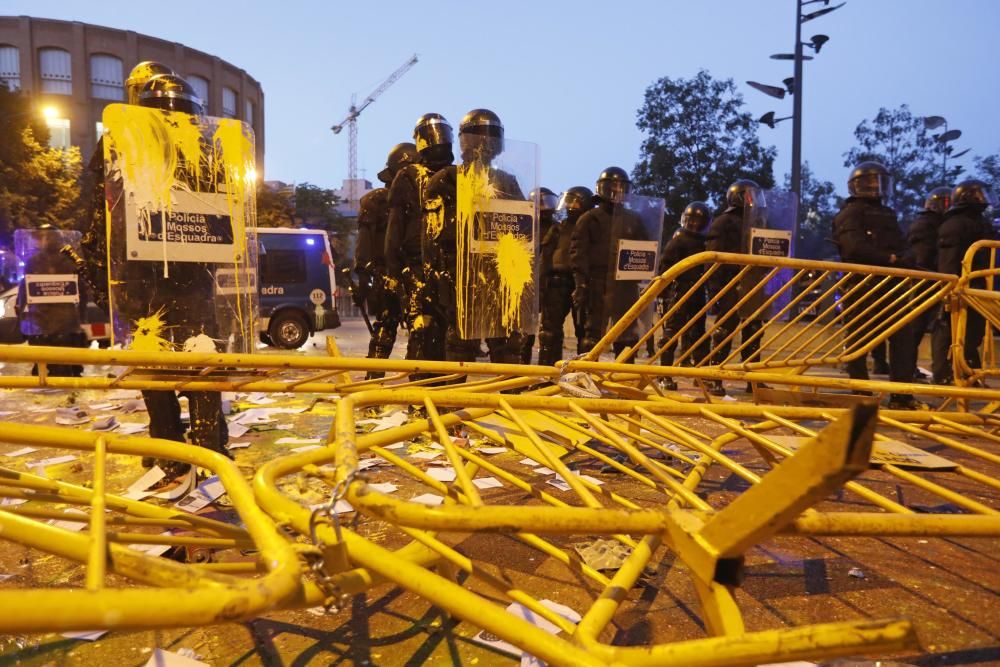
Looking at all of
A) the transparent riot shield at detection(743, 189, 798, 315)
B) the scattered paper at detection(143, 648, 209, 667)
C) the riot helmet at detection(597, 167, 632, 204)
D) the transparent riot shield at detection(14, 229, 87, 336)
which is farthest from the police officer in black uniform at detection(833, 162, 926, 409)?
the transparent riot shield at detection(14, 229, 87, 336)

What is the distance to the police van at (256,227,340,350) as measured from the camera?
11.7 meters

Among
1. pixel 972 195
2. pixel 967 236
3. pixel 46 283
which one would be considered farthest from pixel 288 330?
pixel 972 195

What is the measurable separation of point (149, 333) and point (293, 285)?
8.84 metres

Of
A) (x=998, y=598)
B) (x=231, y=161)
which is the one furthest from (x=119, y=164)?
(x=998, y=598)

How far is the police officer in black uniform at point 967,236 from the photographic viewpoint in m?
6.38

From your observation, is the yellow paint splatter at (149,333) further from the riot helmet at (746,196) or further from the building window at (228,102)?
the building window at (228,102)

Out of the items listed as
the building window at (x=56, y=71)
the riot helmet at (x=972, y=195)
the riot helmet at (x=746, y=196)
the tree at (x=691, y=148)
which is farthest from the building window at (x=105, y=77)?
the riot helmet at (x=972, y=195)

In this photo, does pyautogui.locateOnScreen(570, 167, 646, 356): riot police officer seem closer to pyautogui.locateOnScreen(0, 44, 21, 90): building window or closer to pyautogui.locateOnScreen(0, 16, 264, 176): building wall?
pyautogui.locateOnScreen(0, 16, 264, 176): building wall

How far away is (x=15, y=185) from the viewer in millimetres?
18531

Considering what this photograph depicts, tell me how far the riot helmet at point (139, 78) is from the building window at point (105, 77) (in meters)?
41.8

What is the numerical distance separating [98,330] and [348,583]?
9.00 metres

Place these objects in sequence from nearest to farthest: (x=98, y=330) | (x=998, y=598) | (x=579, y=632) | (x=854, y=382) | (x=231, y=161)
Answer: (x=579, y=632), (x=998, y=598), (x=854, y=382), (x=231, y=161), (x=98, y=330)

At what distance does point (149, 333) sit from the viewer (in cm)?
325

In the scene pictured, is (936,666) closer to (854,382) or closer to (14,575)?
Result: (854,382)
